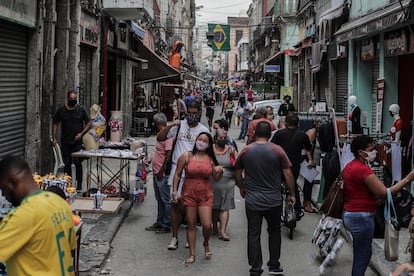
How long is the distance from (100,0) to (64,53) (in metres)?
4.38

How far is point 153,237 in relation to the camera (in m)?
8.88

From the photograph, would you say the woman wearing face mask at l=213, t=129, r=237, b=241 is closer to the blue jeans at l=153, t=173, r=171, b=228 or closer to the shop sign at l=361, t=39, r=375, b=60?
the blue jeans at l=153, t=173, r=171, b=228

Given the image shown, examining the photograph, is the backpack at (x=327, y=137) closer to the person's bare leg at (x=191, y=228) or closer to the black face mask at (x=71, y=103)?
the person's bare leg at (x=191, y=228)

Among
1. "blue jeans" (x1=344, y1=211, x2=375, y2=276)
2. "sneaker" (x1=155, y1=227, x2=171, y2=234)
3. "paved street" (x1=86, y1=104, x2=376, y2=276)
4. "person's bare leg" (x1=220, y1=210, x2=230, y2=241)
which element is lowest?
"paved street" (x1=86, y1=104, x2=376, y2=276)

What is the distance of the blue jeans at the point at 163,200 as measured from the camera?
9.00 m

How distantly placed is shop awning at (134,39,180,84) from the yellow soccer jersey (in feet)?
72.9

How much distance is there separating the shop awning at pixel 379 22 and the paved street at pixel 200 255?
4011 millimetres

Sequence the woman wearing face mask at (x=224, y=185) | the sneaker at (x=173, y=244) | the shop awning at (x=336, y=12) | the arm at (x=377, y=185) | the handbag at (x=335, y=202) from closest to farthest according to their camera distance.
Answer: the arm at (x=377, y=185) < the handbag at (x=335, y=202) < the sneaker at (x=173, y=244) < the woman wearing face mask at (x=224, y=185) < the shop awning at (x=336, y=12)

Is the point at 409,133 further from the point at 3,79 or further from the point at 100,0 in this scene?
the point at 100,0

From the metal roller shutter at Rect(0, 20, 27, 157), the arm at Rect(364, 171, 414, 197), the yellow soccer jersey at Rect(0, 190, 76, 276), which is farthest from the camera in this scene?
the metal roller shutter at Rect(0, 20, 27, 157)

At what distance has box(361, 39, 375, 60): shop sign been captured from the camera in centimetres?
1574

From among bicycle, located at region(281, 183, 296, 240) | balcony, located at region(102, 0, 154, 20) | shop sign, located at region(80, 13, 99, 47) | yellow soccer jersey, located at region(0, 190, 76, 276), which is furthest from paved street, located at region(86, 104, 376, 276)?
balcony, located at region(102, 0, 154, 20)

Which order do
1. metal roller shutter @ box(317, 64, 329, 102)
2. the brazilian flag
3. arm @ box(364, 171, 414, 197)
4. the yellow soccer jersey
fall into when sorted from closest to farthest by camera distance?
1. the yellow soccer jersey
2. arm @ box(364, 171, 414, 197)
3. metal roller shutter @ box(317, 64, 329, 102)
4. the brazilian flag

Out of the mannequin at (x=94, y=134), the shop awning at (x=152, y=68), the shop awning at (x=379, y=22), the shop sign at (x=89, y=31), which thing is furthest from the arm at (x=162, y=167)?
the shop awning at (x=152, y=68)
